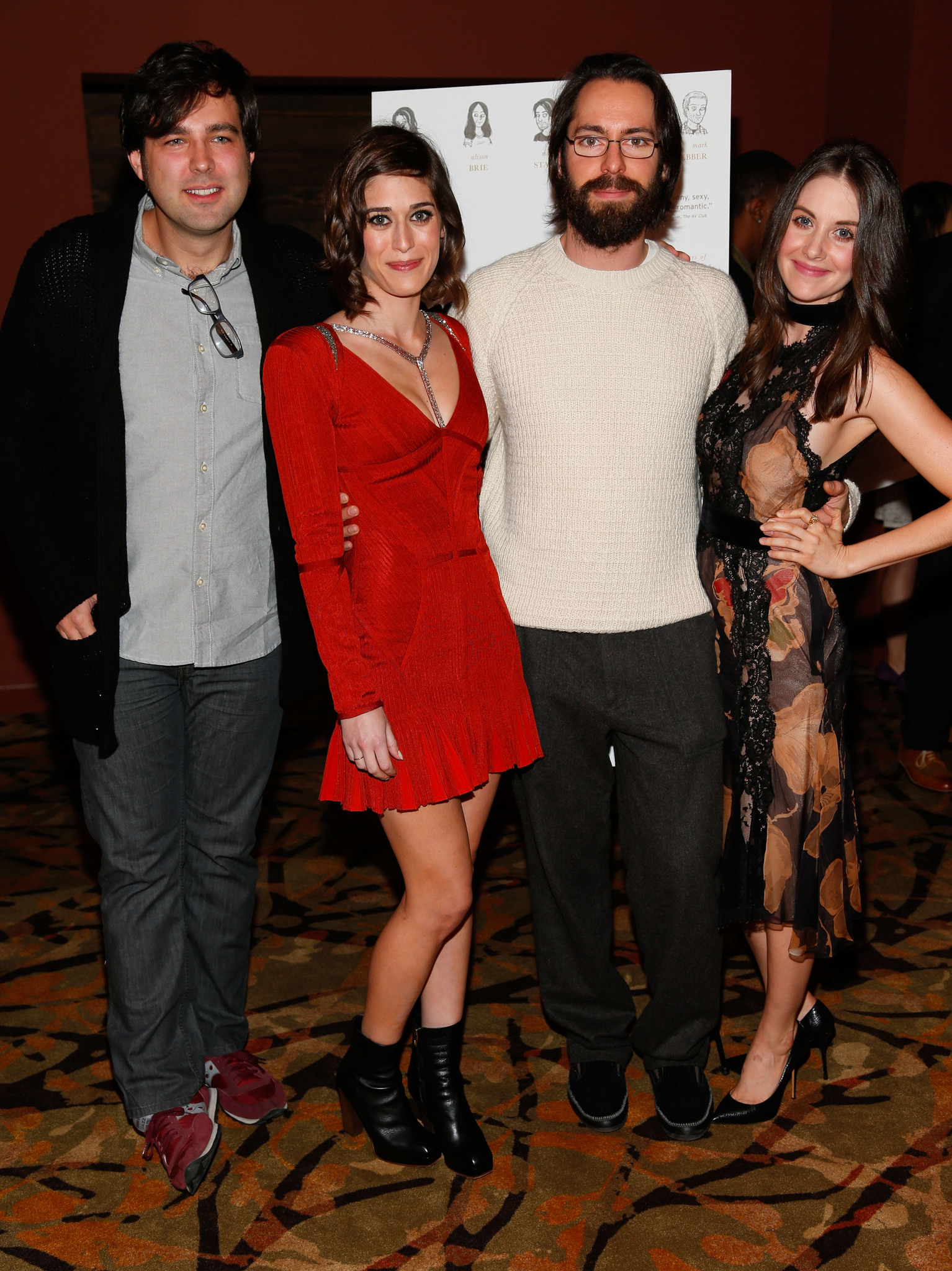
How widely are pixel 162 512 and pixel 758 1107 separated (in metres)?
1.72

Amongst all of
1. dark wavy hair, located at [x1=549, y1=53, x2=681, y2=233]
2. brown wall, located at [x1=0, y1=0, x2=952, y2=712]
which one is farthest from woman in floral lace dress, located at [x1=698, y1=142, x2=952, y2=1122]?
brown wall, located at [x1=0, y1=0, x2=952, y2=712]

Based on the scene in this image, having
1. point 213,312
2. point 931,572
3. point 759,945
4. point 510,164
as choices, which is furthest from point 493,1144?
point 931,572

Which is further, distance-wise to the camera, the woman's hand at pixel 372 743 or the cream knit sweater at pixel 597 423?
the cream knit sweater at pixel 597 423

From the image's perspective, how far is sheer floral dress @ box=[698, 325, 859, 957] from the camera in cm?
222

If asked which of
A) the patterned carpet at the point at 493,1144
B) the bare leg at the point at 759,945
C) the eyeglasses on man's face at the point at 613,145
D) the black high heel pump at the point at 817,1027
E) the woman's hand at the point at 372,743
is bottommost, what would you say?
the patterned carpet at the point at 493,1144

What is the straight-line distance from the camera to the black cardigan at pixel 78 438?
2.07m

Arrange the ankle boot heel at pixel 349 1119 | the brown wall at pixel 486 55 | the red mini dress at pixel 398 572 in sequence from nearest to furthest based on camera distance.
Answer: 1. the red mini dress at pixel 398 572
2. the ankle boot heel at pixel 349 1119
3. the brown wall at pixel 486 55

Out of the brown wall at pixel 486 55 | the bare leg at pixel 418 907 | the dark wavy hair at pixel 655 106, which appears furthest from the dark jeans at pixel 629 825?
the brown wall at pixel 486 55

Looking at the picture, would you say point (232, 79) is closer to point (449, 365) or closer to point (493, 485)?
point (449, 365)

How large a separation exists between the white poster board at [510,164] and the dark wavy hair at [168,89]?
1.03 metres

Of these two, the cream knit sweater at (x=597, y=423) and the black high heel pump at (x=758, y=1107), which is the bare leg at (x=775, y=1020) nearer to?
the black high heel pump at (x=758, y=1107)

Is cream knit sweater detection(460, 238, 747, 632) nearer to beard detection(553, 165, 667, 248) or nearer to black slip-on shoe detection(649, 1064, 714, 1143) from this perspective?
beard detection(553, 165, 667, 248)

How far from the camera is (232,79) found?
7.00 ft

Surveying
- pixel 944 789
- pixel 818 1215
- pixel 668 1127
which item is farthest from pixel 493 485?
pixel 944 789
